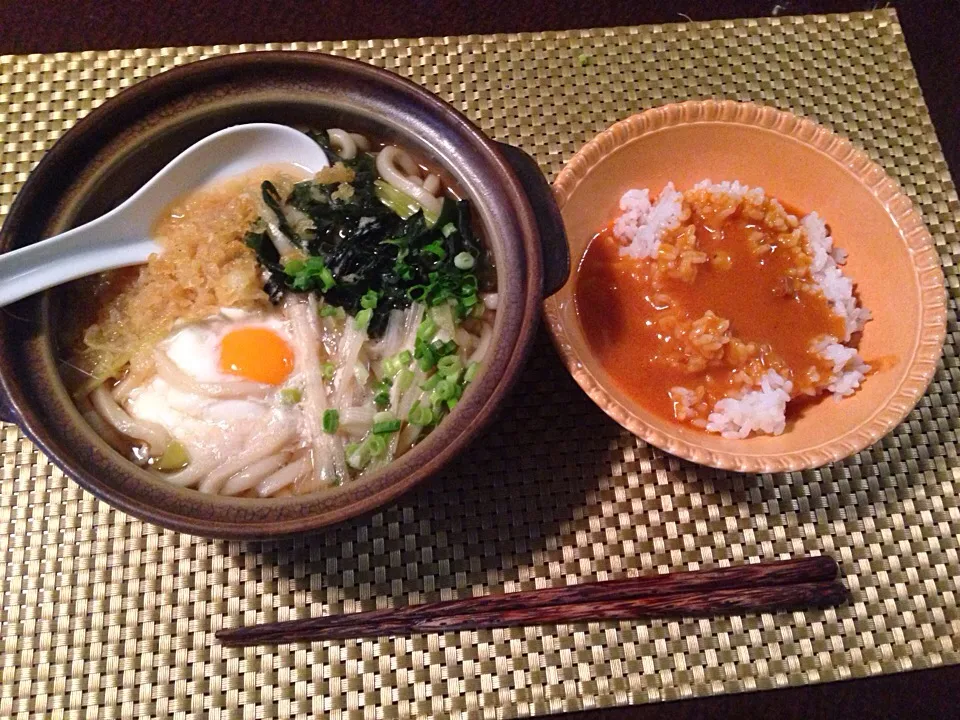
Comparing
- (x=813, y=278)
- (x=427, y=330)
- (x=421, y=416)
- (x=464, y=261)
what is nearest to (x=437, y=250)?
(x=464, y=261)

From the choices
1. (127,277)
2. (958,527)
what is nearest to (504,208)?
(127,277)

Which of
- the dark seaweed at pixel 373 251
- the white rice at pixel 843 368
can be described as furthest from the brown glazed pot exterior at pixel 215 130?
the white rice at pixel 843 368

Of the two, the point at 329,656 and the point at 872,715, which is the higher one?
the point at 329,656

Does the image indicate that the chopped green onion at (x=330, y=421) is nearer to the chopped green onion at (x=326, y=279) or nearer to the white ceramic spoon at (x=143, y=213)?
the chopped green onion at (x=326, y=279)

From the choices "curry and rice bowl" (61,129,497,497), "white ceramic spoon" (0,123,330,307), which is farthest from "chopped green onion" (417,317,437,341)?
"white ceramic spoon" (0,123,330,307)

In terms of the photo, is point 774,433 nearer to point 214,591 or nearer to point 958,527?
point 958,527
